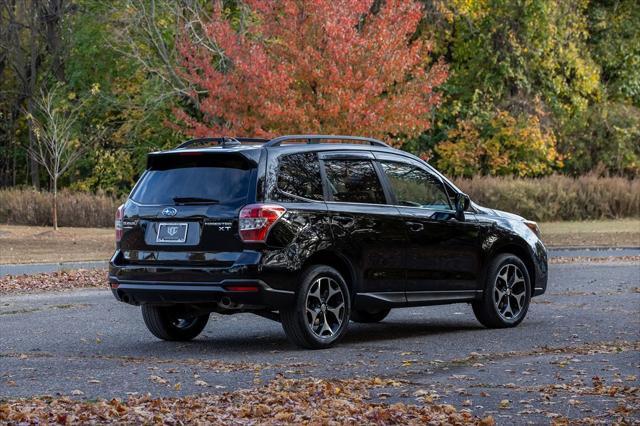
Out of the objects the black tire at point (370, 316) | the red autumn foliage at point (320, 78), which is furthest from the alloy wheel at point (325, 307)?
the red autumn foliage at point (320, 78)

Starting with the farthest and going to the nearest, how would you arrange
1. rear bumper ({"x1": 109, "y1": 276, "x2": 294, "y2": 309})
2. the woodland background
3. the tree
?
the woodland background
the tree
rear bumper ({"x1": 109, "y1": 276, "x2": 294, "y2": 309})

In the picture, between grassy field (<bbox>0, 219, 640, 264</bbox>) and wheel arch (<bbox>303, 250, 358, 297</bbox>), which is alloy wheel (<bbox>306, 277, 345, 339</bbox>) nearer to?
wheel arch (<bbox>303, 250, 358, 297</bbox>)

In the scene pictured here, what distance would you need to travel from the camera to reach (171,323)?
12.6 metres

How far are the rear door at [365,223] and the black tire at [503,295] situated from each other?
1208 millimetres

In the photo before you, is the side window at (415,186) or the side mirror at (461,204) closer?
the side window at (415,186)

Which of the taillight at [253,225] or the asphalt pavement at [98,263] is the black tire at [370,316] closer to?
the taillight at [253,225]

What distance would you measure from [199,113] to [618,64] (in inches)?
609

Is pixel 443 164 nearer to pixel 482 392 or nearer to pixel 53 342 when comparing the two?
pixel 53 342

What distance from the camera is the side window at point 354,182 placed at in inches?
474

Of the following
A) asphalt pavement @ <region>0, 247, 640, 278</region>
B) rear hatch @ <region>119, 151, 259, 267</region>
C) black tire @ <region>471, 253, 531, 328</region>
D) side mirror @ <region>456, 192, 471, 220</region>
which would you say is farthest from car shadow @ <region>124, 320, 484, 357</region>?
asphalt pavement @ <region>0, 247, 640, 278</region>

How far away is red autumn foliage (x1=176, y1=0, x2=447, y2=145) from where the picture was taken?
101 feet

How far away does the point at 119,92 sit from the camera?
47906 millimetres

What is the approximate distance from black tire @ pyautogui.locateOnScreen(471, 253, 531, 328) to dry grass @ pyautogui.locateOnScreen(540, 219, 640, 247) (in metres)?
16.9

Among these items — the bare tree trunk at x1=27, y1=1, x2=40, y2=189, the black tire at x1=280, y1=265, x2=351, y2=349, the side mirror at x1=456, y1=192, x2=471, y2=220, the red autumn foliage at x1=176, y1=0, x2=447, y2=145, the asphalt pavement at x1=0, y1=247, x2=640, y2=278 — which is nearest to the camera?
the black tire at x1=280, y1=265, x2=351, y2=349
